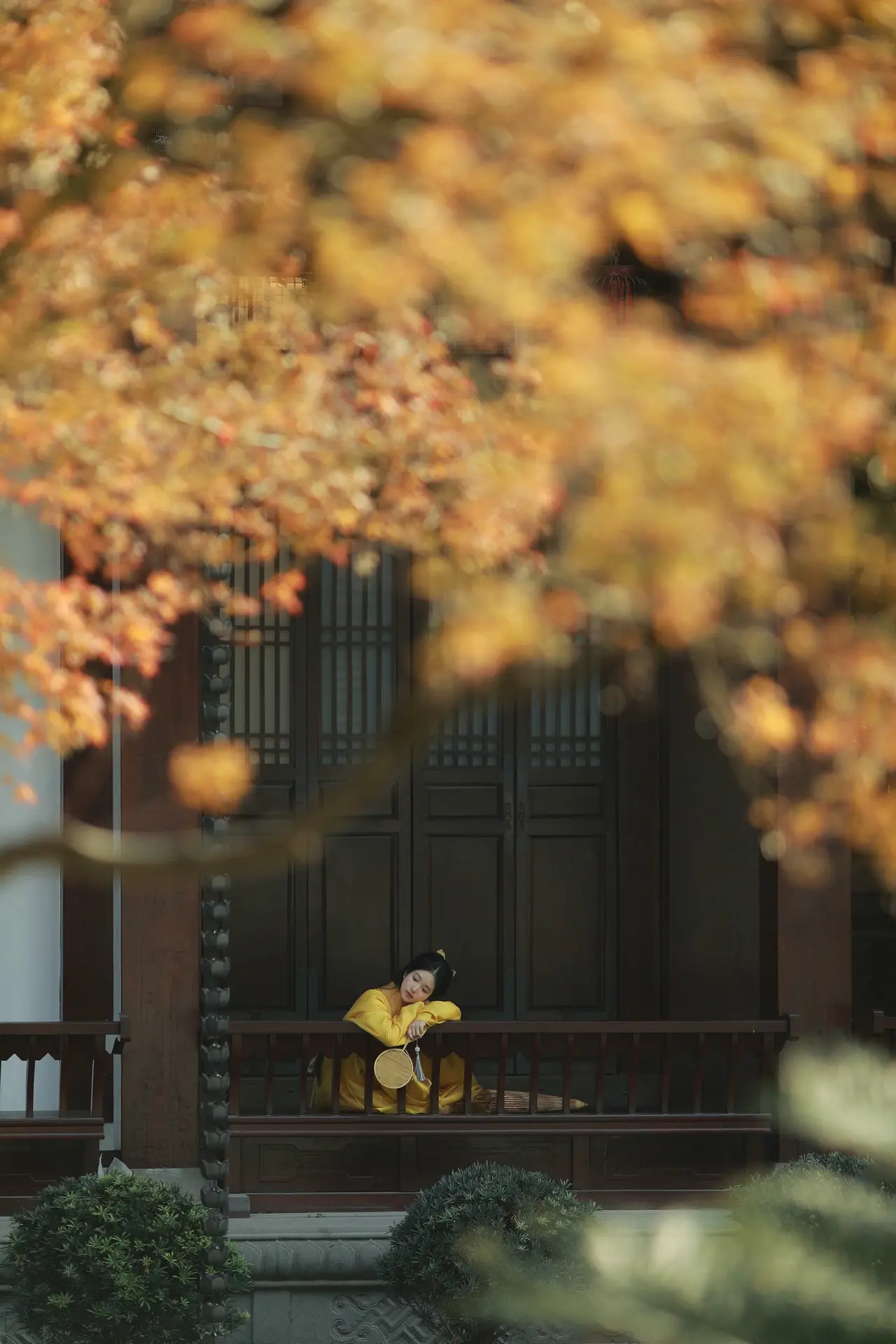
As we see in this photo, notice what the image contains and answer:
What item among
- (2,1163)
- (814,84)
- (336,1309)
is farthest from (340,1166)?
(814,84)

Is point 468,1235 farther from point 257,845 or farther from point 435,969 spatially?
point 257,845

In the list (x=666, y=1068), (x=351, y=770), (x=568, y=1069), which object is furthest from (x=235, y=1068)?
(x=351, y=770)

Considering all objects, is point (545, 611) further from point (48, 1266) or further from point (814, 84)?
point (48, 1266)

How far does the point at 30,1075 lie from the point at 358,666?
9.76 feet

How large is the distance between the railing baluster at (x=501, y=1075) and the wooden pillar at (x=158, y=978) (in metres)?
1.24

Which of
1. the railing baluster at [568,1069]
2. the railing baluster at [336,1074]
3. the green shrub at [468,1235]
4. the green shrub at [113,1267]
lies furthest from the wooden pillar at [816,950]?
the green shrub at [113,1267]

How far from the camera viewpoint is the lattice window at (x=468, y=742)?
9203 millimetres

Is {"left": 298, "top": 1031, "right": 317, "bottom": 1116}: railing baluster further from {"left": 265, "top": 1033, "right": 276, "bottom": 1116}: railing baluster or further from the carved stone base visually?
the carved stone base

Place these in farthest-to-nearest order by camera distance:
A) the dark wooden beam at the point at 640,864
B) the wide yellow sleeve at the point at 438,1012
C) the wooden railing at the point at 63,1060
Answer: the dark wooden beam at the point at 640,864, the wide yellow sleeve at the point at 438,1012, the wooden railing at the point at 63,1060

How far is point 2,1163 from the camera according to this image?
23.3 ft

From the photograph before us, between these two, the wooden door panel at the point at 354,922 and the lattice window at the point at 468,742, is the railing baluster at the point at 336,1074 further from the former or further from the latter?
the lattice window at the point at 468,742

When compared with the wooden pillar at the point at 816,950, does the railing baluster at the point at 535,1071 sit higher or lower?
lower

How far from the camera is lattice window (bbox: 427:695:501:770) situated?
9203mm

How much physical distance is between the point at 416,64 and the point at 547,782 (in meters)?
6.18
